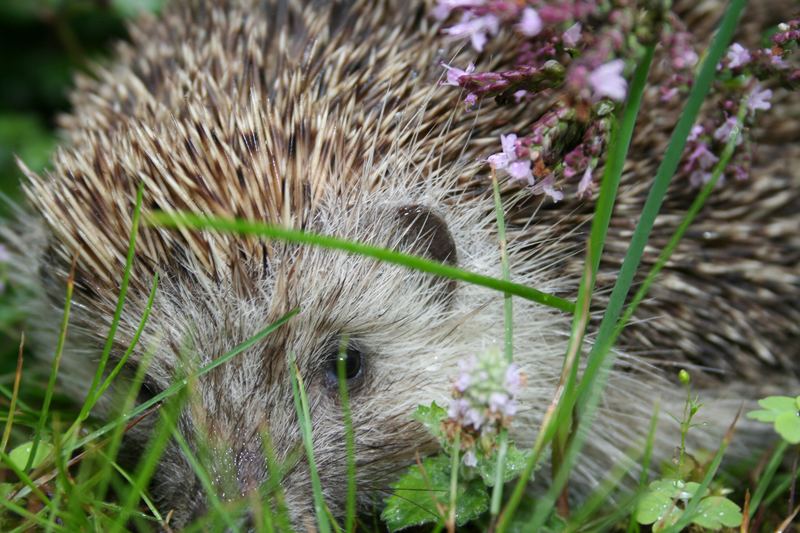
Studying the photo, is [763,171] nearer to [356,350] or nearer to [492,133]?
[492,133]

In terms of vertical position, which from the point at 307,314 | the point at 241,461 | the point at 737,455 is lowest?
the point at 737,455

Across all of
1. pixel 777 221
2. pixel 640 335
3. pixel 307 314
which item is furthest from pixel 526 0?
pixel 777 221

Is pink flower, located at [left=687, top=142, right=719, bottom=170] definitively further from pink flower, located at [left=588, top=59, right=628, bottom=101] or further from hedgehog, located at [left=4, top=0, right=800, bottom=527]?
pink flower, located at [left=588, top=59, right=628, bottom=101]

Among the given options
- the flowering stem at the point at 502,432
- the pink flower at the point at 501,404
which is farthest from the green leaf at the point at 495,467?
the pink flower at the point at 501,404

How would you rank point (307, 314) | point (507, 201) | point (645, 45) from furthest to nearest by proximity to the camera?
1. point (507, 201)
2. point (307, 314)
3. point (645, 45)

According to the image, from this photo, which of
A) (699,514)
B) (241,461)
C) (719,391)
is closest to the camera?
(699,514)

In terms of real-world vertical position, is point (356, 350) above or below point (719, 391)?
above

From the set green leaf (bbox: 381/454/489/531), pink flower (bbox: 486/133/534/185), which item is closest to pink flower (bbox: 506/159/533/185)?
pink flower (bbox: 486/133/534/185)
